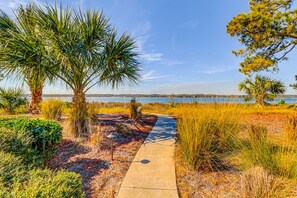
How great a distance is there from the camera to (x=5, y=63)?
4.90 metres

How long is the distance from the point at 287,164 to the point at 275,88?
803 inches

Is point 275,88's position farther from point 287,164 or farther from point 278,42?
point 287,164

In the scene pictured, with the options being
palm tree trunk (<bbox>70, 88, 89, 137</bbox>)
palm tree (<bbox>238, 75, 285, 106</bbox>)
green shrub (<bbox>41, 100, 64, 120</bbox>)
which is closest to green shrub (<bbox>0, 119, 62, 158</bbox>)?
palm tree trunk (<bbox>70, 88, 89, 137</bbox>)

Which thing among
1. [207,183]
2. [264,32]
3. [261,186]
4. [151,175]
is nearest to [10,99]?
[151,175]

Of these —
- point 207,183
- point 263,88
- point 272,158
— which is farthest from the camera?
point 263,88

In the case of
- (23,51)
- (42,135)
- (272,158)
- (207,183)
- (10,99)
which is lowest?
(207,183)

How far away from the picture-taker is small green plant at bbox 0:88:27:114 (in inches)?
419

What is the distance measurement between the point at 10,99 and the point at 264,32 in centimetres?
1610

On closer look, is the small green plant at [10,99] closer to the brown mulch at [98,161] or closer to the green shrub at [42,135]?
the brown mulch at [98,161]

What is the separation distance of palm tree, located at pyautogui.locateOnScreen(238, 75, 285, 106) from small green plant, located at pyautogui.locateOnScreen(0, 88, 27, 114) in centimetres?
2085

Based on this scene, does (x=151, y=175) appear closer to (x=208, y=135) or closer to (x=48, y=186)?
(x=208, y=135)

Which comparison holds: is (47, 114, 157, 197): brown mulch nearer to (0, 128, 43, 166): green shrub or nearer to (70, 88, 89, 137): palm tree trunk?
(70, 88, 89, 137): palm tree trunk

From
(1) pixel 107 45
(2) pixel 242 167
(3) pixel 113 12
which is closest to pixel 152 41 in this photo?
(3) pixel 113 12

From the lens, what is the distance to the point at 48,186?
1.47 m
